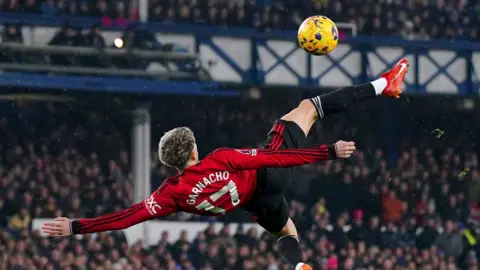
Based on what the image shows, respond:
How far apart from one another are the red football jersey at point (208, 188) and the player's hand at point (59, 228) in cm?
6

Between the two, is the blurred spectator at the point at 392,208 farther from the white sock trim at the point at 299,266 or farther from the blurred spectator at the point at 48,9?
the white sock trim at the point at 299,266

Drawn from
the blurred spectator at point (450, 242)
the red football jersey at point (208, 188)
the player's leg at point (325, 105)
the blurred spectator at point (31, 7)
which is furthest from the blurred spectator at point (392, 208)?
the red football jersey at point (208, 188)

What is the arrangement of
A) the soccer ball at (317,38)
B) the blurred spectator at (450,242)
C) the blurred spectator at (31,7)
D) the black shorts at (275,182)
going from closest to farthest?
the black shorts at (275,182), the soccer ball at (317,38), the blurred spectator at (450,242), the blurred spectator at (31,7)

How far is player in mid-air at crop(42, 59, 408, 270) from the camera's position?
9.49m

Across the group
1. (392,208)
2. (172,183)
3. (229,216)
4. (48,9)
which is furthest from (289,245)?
(48,9)

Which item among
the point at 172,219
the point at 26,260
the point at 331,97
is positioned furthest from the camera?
the point at 172,219

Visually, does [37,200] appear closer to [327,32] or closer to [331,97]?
[327,32]

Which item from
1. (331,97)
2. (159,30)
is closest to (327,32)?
(331,97)

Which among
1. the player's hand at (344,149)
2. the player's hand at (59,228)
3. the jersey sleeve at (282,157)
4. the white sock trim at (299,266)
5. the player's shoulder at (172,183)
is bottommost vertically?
the white sock trim at (299,266)

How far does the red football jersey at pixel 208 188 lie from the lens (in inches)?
379

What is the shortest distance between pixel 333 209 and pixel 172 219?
2.90 m

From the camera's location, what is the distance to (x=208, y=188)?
9.82 m

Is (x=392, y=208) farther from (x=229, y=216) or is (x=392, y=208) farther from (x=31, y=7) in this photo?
(x=31, y=7)

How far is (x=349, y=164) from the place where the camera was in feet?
75.0
